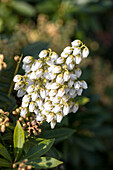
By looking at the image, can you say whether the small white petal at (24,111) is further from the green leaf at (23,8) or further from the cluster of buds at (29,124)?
the green leaf at (23,8)

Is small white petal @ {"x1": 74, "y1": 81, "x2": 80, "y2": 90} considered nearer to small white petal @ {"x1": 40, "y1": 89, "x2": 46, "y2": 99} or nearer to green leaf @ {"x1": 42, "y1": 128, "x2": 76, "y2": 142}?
small white petal @ {"x1": 40, "y1": 89, "x2": 46, "y2": 99}

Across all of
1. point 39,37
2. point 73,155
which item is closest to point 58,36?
point 39,37

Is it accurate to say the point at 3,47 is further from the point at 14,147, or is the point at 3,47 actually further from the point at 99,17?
the point at 99,17

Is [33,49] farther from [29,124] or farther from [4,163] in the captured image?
[4,163]

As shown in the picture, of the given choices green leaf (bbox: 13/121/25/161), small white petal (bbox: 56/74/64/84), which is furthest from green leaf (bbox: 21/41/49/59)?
green leaf (bbox: 13/121/25/161)

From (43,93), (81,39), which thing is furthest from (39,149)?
(81,39)

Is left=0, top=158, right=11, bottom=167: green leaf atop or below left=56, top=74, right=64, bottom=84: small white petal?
below
